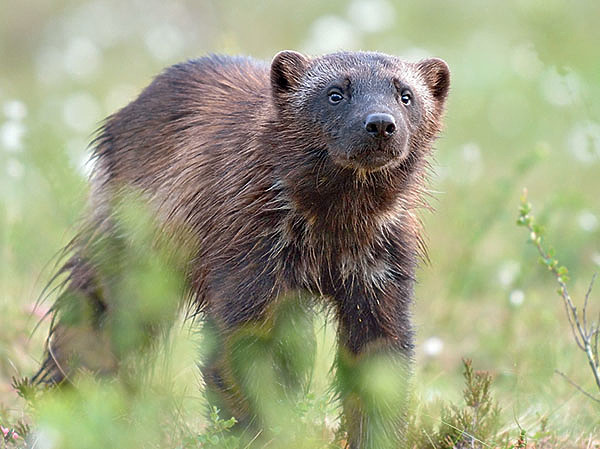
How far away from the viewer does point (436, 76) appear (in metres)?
4.70

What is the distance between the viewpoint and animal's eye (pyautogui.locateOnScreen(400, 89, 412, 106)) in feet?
14.3

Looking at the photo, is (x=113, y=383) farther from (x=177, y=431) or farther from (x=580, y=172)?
(x=580, y=172)

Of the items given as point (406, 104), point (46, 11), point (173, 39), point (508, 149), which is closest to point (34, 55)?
point (46, 11)

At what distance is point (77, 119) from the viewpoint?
10.9 metres

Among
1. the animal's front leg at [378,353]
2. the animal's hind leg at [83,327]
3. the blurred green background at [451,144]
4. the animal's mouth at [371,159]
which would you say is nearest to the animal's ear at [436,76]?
the blurred green background at [451,144]

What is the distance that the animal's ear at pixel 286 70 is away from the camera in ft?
14.6

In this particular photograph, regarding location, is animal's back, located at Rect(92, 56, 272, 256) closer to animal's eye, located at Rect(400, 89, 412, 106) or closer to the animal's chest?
the animal's chest

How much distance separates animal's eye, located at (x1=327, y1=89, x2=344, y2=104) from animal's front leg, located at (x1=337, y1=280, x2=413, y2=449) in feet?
2.78

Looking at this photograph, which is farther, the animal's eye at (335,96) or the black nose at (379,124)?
the animal's eye at (335,96)

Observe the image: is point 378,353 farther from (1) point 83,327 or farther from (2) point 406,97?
(1) point 83,327

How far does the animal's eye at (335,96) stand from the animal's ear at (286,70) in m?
0.23

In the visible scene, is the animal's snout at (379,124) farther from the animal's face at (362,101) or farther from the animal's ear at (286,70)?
the animal's ear at (286,70)

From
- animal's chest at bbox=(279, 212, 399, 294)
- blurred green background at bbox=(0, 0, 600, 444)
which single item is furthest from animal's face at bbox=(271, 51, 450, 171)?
blurred green background at bbox=(0, 0, 600, 444)

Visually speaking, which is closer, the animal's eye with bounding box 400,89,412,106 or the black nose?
the black nose
